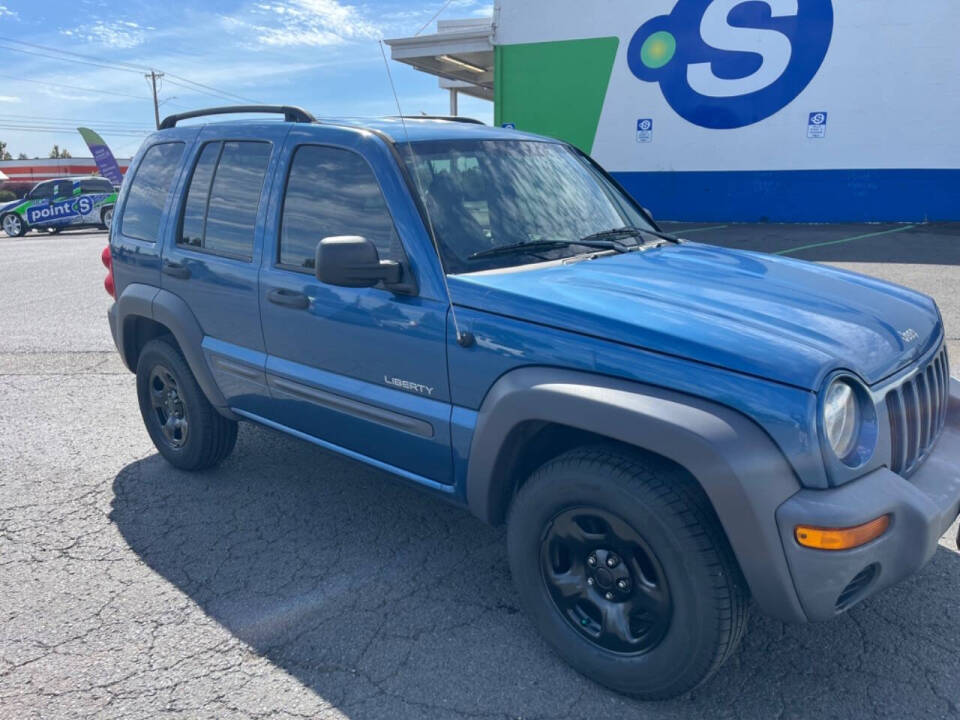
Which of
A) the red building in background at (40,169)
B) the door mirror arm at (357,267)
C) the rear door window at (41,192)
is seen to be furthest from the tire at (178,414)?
the red building in background at (40,169)

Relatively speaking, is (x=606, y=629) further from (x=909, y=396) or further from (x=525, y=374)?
(x=909, y=396)

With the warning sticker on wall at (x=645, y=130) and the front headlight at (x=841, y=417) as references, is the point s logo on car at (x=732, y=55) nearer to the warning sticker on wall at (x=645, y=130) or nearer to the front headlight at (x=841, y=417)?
the warning sticker on wall at (x=645, y=130)

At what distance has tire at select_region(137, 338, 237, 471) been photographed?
4246mm

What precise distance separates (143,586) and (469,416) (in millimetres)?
1673

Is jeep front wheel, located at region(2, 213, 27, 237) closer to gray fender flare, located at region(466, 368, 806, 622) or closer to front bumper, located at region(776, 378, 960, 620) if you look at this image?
gray fender flare, located at region(466, 368, 806, 622)

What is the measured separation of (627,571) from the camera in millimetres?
2541

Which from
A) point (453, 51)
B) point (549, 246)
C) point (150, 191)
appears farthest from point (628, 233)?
point (453, 51)

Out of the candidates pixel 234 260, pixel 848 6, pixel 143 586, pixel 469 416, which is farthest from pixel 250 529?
pixel 848 6

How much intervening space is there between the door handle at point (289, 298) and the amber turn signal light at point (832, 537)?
212 cm

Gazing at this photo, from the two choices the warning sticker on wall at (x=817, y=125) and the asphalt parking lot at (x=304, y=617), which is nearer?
the asphalt parking lot at (x=304, y=617)

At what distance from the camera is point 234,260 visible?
3738mm

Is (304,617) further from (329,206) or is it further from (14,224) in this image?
(14,224)

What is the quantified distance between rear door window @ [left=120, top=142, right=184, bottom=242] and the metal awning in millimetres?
14607

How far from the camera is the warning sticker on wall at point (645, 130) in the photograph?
17583 mm
